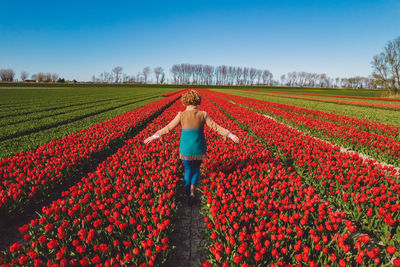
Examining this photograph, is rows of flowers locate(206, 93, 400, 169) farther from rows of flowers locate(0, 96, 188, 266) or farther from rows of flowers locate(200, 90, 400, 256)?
rows of flowers locate(0, 96, 188, 266)

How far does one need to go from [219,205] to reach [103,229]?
Answer: 1.84 metres

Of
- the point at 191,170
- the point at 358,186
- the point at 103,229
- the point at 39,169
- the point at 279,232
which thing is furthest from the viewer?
the point at 39,169

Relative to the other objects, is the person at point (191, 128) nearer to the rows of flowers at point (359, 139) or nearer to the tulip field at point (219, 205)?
the tulip field at point (219, 205)

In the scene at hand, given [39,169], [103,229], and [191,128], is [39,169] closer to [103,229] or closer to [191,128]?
[103,229]

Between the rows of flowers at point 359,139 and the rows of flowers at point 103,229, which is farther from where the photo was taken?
the rows of flowers at point 359,139

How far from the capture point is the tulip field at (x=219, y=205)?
2453 millimetres

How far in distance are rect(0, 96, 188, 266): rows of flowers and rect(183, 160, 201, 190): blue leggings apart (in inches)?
16.8

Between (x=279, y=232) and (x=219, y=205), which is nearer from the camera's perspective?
(x=279, y=232)

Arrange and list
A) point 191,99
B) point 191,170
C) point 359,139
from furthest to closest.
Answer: point 359,139
point 191,170
point 191,99

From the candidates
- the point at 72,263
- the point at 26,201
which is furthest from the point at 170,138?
the point at 72,263

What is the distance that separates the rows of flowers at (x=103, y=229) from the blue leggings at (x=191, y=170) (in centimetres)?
43

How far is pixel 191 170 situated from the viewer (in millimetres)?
4223

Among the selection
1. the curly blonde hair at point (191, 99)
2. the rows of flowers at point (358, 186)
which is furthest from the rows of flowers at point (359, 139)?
the curly blonde hair at point (191, 99)

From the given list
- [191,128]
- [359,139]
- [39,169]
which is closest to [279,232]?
[191,128]
